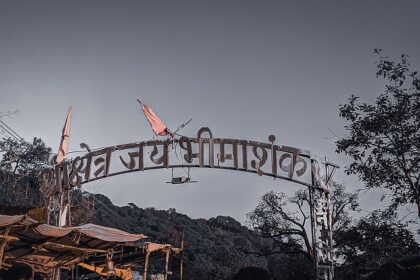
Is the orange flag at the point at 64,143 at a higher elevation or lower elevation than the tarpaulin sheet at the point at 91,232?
higher

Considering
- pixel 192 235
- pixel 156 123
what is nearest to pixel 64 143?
pixel 156 123

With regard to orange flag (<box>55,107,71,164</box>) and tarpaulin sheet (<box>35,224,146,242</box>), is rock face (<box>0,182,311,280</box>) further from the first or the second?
tarpaulin sheet (<box>35,224,146,242</box>)

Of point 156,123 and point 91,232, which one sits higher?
point 156,123

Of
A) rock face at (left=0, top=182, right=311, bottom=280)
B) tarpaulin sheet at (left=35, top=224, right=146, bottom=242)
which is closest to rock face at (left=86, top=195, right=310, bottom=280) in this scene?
rock face at (left=0, top=182, right=311, bottom=280)

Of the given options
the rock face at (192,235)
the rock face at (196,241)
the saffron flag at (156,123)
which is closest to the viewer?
the saffron flag at (156,123)

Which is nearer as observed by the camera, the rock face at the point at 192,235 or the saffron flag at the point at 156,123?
the saffron flag at the point at 156,123

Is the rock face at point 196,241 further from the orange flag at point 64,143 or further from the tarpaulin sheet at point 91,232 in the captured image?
the tarpaulin sheet at point 91,232

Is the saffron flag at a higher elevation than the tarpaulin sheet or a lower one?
higher

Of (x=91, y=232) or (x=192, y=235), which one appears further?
(x=192, y=235)

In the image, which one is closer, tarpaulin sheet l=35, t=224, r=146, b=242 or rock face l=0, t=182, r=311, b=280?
tarpaulin sheet l=35, t=224, r=146, b=242

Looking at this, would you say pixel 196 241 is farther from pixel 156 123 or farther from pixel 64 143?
pixel 156 123

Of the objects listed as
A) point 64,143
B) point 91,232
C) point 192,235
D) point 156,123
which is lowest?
point 91,232

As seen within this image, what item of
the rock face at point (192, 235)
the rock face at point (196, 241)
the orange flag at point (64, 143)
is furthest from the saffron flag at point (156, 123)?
the rock face at point (196, 241)

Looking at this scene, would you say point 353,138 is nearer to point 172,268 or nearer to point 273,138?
point 273,138
